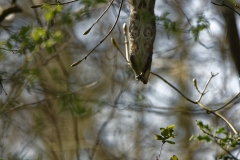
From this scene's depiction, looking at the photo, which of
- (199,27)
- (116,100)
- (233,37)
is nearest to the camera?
(199,27)

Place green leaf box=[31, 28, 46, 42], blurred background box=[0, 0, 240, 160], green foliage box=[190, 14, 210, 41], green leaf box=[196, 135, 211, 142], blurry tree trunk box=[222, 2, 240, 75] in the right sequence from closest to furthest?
green leaf box=[31, 28, 46, 42], green leaf box=[196, 135, 211, 142], green foliage box=[190, 14, 210, 41], blurry tree trunk box=[222, 2, 240, 75], blurred background box=[0, 0, 240, 160]

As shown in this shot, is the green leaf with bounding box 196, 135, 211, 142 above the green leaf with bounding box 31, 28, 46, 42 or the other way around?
the other way around

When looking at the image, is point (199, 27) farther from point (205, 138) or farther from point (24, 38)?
point (24, 38)

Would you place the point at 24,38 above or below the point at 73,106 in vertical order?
above

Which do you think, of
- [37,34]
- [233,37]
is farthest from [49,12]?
[233,37]

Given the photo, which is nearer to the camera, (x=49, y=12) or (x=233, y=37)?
(x=49, y=12)

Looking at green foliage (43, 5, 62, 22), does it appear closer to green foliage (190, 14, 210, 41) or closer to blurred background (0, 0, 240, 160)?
green foliage (190, 14, 210, 41)

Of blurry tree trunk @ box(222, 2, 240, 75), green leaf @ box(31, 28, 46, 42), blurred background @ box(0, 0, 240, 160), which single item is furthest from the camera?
blurred background @ box(0, 0, 240, 160)

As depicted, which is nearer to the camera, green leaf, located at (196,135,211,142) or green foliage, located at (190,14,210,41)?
green leaf, located at (196,135,211,142)

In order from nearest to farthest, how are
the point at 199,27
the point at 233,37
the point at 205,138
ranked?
the point at 205,138
the point at 199,27
the point at 233,37

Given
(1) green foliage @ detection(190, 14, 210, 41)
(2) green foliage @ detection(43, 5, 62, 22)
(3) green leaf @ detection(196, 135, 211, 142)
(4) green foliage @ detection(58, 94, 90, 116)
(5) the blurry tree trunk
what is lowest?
(4) green foliage @ detection(58, 94, 90, 116)

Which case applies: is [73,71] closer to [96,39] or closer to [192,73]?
[96,39]

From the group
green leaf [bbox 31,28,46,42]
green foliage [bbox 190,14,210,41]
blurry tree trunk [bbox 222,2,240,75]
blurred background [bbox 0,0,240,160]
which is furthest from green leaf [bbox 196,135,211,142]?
blurred background [bbox 0,0,240,160]

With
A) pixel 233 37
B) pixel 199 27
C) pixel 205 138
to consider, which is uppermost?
pixel 233 37
